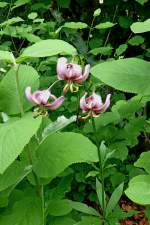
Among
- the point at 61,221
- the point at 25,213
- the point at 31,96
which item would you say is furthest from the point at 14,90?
the point at 61,221

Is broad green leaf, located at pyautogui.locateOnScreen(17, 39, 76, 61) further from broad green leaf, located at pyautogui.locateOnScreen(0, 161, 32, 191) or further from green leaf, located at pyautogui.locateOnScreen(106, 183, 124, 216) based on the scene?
green leaf, located at pyautogui.locateOnScreen(106, 183, 124, 216)

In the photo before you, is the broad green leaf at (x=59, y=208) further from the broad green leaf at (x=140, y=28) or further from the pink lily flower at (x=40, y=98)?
the broad green leaf at (x=140, y=28)

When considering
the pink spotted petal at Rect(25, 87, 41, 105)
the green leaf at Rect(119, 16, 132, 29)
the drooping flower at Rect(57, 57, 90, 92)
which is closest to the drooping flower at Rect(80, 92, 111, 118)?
the drooping flower at Rect(57, 57, 90, 92)

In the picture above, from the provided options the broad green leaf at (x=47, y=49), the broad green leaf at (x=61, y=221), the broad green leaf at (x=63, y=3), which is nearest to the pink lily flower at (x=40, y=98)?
the broad green leaf at (x=47, y=49)

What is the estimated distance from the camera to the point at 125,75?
126 centimetres

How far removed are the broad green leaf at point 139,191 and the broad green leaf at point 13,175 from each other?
10.2 inches

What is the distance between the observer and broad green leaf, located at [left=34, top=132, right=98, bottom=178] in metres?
1.16

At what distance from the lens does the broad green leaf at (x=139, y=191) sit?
1121mm

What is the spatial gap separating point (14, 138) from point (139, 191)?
349 mm

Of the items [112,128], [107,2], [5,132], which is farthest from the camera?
[107,2]

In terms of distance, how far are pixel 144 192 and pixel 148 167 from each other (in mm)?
237

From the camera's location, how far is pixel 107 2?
363 centimetres

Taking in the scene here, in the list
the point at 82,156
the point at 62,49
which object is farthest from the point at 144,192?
the point at 62,49

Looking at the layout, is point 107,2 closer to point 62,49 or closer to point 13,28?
point 13,28
